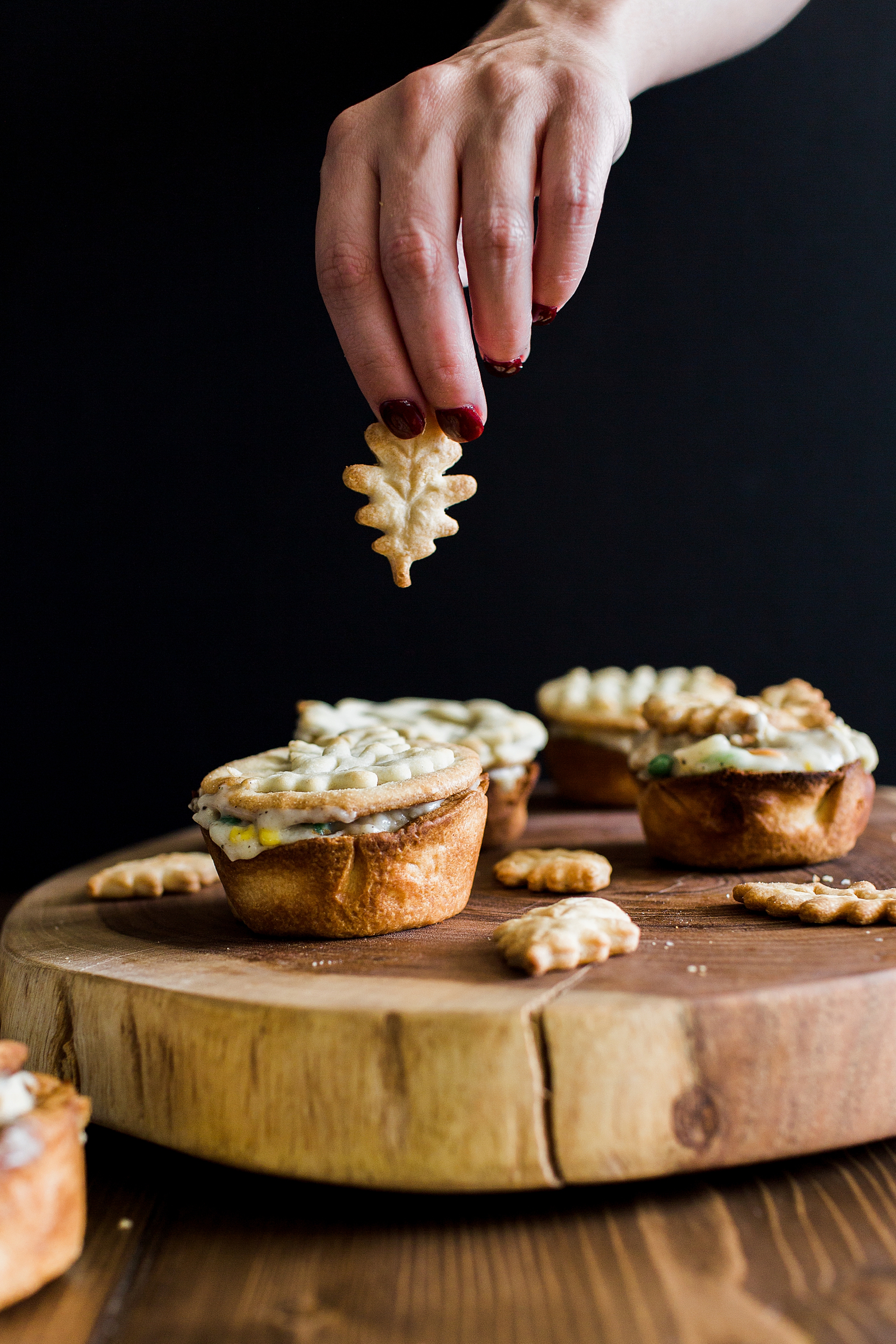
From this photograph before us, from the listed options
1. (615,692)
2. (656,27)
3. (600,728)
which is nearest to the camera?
(656,27)

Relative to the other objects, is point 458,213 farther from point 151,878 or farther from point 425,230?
point 151,878

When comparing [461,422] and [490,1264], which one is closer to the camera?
[490,1264]

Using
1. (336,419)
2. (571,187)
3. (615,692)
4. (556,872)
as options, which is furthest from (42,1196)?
(336,419)

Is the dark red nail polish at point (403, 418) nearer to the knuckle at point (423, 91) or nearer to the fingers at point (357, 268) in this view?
the fingers at point (357, 268)

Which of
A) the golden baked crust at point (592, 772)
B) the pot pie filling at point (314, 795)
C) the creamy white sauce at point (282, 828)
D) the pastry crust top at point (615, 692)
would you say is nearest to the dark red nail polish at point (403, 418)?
the pot pie filling at point (314, 795)

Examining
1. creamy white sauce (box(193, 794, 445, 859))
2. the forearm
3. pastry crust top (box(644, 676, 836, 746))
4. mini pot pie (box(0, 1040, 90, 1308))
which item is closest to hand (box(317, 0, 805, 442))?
the forearm

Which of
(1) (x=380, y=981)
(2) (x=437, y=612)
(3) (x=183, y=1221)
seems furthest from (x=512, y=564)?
(3) (x=183, y=1221)

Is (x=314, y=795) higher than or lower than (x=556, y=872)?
higher

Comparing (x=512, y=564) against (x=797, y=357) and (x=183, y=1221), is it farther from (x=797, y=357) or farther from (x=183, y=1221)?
(x=183, y=1221)
